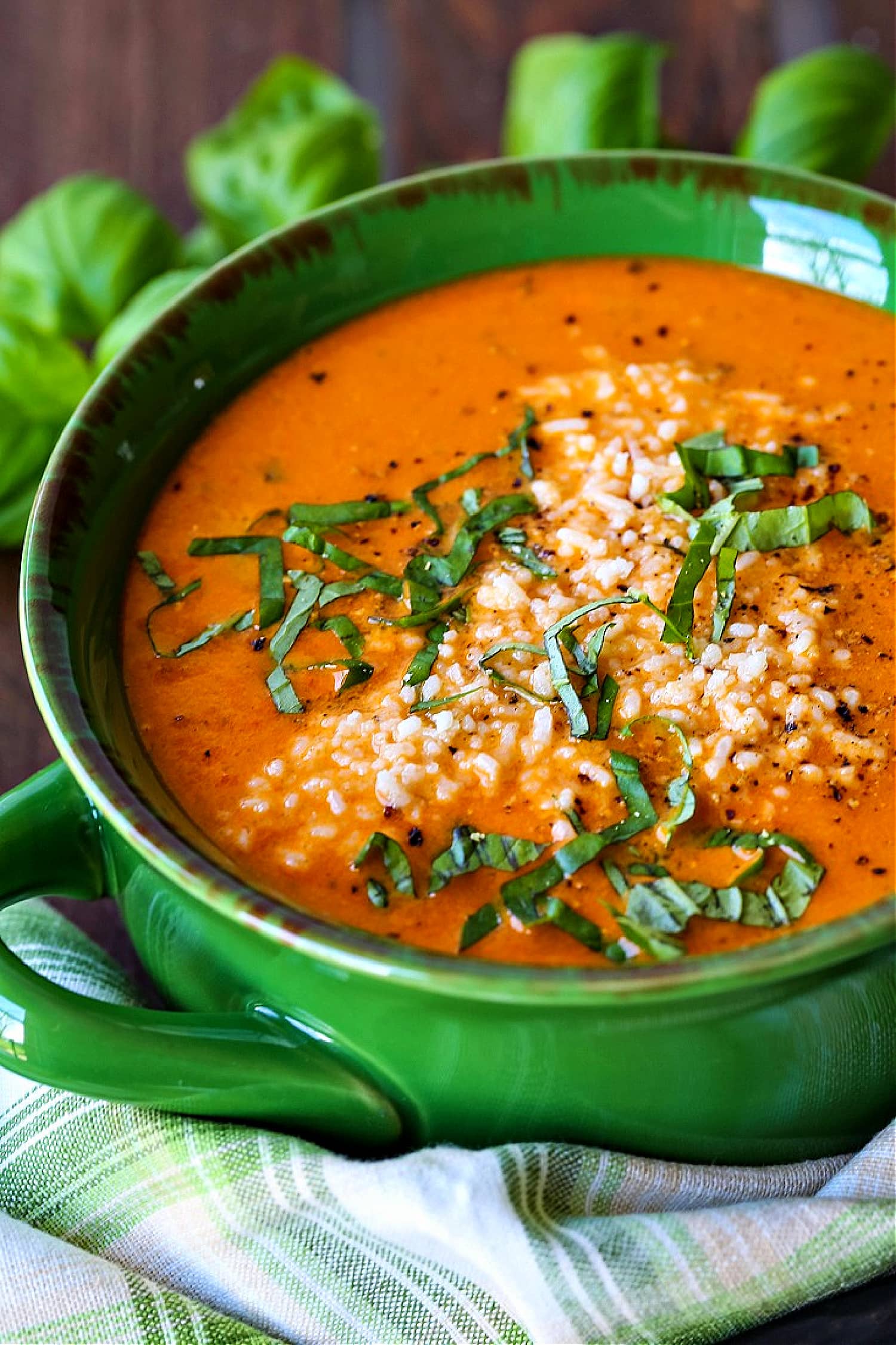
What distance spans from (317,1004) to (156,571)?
0.54 meters

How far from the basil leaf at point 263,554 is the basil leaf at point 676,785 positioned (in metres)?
0.38

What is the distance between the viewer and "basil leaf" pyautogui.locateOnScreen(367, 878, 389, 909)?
4.43 ft

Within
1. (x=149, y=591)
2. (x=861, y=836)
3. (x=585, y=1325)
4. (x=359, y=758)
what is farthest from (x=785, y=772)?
(x=149, y=591)

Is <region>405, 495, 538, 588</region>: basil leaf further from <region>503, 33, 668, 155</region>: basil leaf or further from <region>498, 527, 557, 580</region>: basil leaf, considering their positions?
<region>503, 33, 668, 155</region>: basil leaf

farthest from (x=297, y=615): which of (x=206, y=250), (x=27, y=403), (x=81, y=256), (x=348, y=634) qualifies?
(x=206, y=250)

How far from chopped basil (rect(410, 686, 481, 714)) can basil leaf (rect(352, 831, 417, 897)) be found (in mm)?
135

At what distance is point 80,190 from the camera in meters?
2.19

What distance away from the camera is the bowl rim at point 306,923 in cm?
117

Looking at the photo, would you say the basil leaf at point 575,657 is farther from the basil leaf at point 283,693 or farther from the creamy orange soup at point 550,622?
the basil leaf at point 283,693

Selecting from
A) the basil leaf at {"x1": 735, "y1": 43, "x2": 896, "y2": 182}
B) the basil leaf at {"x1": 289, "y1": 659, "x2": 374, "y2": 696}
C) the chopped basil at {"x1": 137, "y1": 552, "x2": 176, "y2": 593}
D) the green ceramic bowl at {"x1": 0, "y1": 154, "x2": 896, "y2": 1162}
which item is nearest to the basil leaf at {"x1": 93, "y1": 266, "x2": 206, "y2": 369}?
the green ceramic bowl at {"x1": 0, "y1": 154, "x2": 896, "y2": 1162}

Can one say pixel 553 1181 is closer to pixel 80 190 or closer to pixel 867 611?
pixel 867 611

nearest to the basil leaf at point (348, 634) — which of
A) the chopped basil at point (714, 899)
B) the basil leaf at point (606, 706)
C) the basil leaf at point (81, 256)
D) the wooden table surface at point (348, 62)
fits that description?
the basil leaf at point (606, 706)

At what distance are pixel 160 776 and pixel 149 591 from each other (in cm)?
25

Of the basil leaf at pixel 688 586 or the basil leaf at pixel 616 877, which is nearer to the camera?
the basil leaf at pixel 616 877
